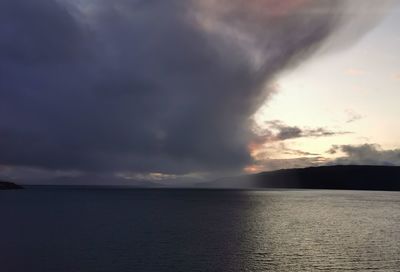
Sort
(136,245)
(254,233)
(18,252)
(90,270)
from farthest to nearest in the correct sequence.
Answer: (254,233)
(136,245)
(18,252)
(90,270)

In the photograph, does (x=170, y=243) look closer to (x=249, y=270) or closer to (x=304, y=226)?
(x=249, y=270)

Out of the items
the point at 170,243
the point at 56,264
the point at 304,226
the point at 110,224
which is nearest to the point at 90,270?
the point at 56,264

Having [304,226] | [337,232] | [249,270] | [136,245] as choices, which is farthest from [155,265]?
[304,226]

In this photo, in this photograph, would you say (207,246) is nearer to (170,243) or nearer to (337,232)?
(170,243)

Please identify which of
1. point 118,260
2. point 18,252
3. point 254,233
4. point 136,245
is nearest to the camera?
point 118,260

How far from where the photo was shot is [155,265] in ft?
185

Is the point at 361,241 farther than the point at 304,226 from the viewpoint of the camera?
No

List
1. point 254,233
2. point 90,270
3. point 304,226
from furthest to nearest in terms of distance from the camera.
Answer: point 304,226
point 254,233
point 90,270

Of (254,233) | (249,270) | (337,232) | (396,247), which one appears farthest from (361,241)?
(249,270)

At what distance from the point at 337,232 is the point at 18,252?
70.2 m

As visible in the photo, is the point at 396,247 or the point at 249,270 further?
the point at 396,247

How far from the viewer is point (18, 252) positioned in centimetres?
6581

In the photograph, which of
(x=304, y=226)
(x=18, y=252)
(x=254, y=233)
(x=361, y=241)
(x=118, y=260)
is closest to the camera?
(x=118, y=260)

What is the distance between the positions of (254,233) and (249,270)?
41092mm
